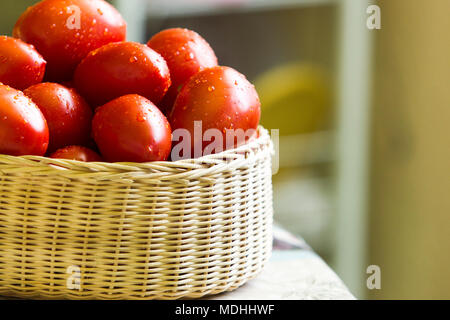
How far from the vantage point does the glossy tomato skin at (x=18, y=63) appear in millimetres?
621

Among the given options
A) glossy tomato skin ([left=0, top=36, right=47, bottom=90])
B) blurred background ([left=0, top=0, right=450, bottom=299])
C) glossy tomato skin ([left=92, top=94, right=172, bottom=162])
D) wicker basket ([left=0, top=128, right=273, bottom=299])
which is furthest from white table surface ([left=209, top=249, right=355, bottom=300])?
blurred background ([left=0, top=0, right=450, bottom=299])

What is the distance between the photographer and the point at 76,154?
581mm

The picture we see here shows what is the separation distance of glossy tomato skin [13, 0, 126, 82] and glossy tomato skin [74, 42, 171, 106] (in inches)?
1.6

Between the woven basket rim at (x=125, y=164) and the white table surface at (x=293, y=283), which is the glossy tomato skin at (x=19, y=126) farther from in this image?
the white table surface at (x=293, y=283)

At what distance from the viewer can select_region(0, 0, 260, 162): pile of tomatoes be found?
1.86 ft

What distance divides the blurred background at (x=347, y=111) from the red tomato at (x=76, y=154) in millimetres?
988

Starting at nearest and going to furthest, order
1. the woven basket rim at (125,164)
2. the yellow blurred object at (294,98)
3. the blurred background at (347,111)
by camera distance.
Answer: the woven basket rim at (125,164)
the blurred background at (347,111)
the yellow blurred object at (294,98)

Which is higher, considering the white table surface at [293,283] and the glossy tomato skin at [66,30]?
the glossy tomato skin at [66,30]

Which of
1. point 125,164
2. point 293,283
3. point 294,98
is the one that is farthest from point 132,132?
point 294,98

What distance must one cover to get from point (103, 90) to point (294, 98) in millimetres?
1140

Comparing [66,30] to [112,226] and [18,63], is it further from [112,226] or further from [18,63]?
[112,226]

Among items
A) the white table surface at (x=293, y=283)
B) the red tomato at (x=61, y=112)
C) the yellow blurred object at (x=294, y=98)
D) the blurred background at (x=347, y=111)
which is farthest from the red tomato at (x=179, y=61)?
the yellow blurred object at (x=294, y=98)

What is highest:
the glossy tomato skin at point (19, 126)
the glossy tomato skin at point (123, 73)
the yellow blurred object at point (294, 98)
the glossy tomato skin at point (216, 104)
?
the yellow blurred object at point (294, 98)
